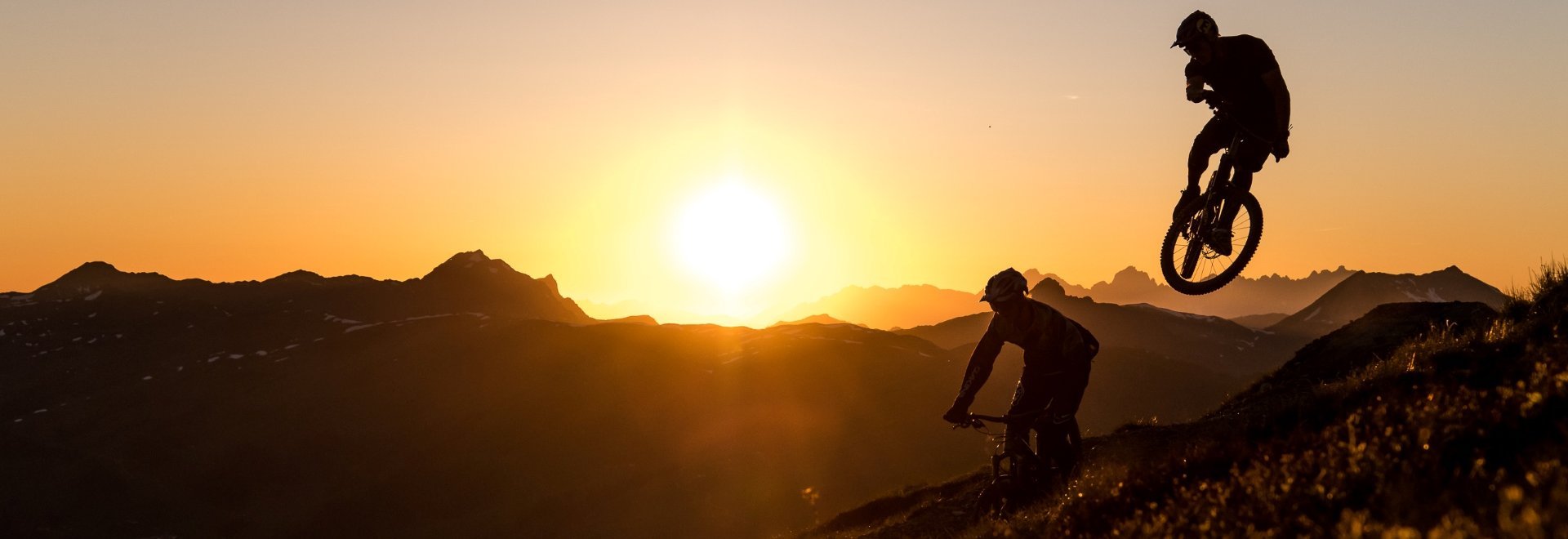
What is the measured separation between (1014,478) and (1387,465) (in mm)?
6577

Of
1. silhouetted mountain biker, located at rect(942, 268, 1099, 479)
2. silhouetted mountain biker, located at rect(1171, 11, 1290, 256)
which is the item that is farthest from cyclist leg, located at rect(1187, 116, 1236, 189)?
silhouetted mountain biker, located at rect(942, 268, 1099, 479)

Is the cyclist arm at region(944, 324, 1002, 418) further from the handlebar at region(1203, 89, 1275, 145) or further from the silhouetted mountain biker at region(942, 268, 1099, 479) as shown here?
the handlebar at region(1203, 89, 1275, 145)

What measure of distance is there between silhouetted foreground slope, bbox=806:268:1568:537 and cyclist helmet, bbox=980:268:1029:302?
111 inches

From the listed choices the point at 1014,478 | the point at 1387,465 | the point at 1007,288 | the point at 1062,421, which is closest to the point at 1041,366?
the point at 1062,421

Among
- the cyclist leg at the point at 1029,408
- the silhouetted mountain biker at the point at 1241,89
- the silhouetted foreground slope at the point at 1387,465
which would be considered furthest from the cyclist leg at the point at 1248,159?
the cyclist leg at the point at 1029,408

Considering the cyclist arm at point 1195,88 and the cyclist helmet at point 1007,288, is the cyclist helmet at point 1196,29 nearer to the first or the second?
the cyclist arm at point 1195,88

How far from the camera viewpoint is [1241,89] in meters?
12.8

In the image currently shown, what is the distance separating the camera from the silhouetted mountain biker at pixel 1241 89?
41.1ft

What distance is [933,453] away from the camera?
192500mm

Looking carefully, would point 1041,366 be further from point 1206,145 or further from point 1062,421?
point 1206,145

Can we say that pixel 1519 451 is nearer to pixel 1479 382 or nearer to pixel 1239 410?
pixel 1479 382

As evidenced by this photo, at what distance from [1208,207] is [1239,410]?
6977 mm

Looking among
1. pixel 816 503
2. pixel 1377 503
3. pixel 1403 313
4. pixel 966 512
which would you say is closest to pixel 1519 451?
pixel 1377 503

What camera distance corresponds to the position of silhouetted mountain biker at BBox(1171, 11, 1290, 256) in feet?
41.1
